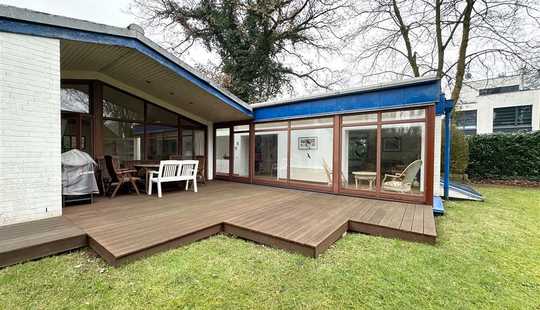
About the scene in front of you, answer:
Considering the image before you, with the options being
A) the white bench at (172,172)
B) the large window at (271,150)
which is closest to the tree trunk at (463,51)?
the large window at (271,150)

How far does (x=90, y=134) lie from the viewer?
19.6ft

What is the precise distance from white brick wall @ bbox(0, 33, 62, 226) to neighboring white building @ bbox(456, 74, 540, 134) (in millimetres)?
20680

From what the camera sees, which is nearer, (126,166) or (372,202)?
(372,202)

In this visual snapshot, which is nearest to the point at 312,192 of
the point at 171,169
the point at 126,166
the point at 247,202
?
the point at 247,202

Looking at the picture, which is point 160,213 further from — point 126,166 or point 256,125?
point 256,125

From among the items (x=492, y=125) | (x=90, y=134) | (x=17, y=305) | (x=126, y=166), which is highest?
(x=492, y=125)

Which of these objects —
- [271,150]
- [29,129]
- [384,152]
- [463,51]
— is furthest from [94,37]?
[463,51]

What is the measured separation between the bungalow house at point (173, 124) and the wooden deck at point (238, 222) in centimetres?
17

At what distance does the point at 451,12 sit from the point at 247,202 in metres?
10.4

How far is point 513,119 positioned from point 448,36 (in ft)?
44.8

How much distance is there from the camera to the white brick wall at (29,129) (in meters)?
3.11

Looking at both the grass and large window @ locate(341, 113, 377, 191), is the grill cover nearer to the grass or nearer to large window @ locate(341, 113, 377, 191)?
the grass

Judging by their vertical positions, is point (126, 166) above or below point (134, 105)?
below

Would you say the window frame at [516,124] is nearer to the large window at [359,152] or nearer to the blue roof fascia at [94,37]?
the large window at [359,152]
